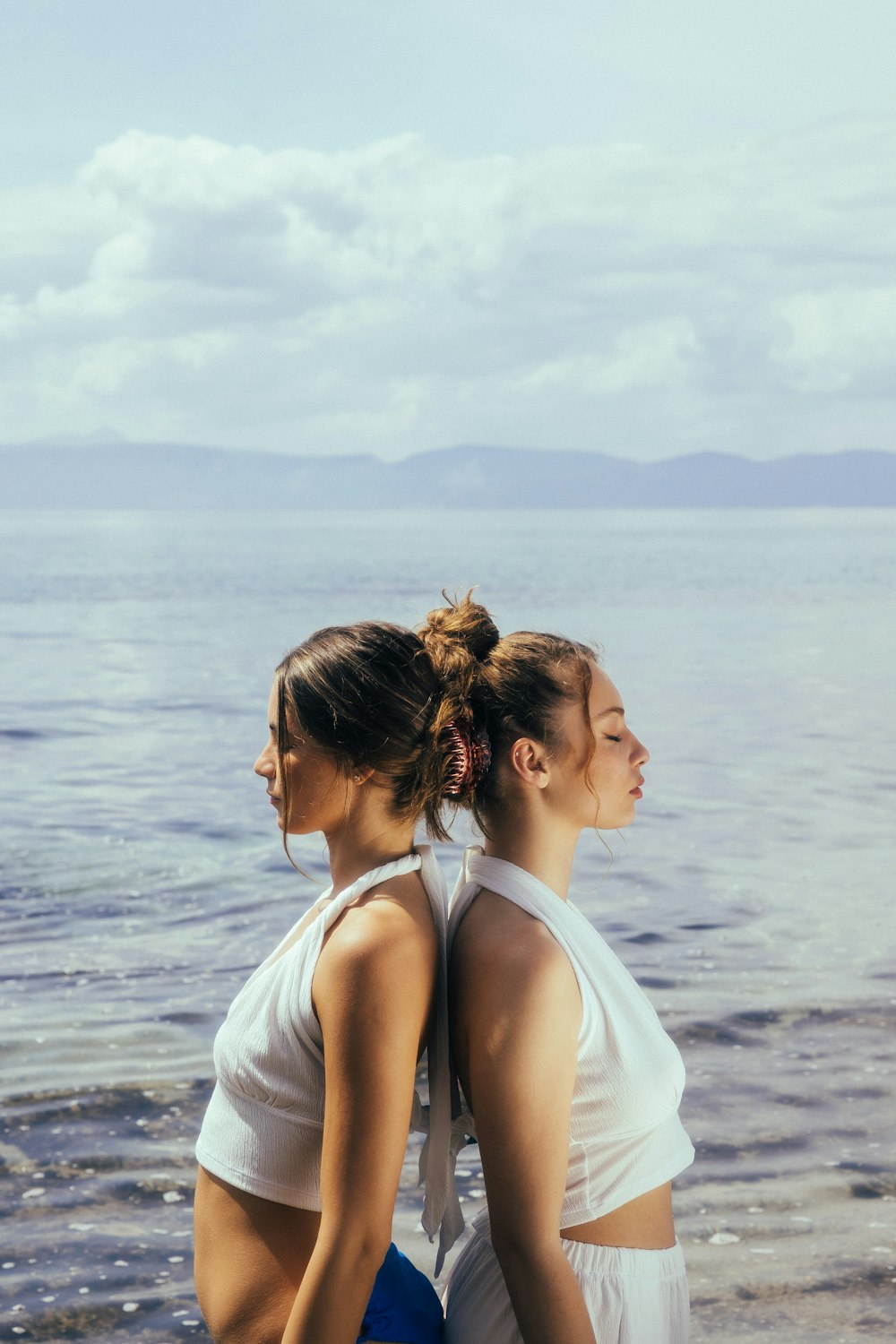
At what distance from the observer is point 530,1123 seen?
7.25ft

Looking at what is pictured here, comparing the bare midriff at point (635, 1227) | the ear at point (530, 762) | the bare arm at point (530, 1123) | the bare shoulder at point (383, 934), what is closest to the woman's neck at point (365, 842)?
the bare shoulder at point (383, 934)

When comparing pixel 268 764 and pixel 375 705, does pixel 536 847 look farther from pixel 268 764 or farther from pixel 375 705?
pixel 268 764

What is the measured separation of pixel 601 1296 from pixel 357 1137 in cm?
58

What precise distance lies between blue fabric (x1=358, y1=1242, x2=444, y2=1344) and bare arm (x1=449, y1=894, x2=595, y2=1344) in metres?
0.21

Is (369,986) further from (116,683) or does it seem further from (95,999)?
A: (116,683)

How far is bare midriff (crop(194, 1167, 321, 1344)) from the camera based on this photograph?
244 cm

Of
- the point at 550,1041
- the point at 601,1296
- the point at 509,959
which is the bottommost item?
the point at 601,1296

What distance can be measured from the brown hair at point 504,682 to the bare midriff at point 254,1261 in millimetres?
777

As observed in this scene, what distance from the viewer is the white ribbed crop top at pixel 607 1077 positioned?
2363mm

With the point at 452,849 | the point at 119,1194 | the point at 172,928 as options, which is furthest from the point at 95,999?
the point at 452,849

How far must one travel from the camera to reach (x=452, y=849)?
466 inches

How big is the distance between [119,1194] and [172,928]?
4000mm

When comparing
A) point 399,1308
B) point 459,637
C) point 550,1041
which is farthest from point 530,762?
point 399,1308

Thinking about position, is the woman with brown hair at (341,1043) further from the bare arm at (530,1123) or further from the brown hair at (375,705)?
the bare arm at (530,1123)
